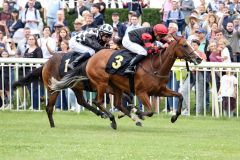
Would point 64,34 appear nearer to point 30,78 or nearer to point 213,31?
point 30,78

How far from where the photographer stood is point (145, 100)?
18016 millimetres

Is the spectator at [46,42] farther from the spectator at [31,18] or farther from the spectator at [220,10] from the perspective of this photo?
the spectator at [220,10]

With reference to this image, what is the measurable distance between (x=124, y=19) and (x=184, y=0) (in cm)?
265

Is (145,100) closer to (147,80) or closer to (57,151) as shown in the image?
(147,80)

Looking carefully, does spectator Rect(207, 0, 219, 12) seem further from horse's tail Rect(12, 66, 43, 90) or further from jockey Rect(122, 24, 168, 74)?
jockey Rect(122, 24, 168, 74)

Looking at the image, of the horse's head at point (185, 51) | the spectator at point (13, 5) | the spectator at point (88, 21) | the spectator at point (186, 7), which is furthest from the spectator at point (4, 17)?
the horse's head at point (185, 51)

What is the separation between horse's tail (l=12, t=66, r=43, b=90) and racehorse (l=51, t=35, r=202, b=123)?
4.67ft

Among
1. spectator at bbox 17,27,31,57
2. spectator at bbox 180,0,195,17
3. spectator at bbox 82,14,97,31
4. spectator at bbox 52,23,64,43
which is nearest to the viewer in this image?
spectator at bbox 17,27,31,57

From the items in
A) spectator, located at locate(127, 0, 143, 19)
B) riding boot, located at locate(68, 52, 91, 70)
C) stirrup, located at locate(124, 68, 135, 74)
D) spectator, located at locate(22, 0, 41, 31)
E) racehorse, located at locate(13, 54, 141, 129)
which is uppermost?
spectator, located at locate(127, 0, 143, 19)

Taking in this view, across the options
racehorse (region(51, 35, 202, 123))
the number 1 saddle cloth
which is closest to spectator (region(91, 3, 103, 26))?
racehorse (region(51, 35, 202, 123))

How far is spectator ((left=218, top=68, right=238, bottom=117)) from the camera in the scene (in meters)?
20.5

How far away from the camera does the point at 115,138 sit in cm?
1639

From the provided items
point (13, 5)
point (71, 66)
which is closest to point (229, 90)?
point (71, 66)

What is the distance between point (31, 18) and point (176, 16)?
11.6 ft
